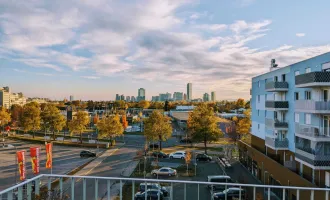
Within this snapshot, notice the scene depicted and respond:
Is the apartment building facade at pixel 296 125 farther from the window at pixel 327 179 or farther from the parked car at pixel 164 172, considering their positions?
the parked car at pixel 164 172

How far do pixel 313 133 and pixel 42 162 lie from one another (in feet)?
71.8

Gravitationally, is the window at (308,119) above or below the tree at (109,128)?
above

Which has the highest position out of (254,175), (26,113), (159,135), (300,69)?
(300,69)

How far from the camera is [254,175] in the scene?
21.7m

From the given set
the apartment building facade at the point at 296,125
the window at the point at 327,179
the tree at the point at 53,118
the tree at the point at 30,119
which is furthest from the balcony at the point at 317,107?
the tree at the point at 30,119

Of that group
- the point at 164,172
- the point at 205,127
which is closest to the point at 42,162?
the point at 164,172

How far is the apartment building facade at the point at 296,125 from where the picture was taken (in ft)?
42.8

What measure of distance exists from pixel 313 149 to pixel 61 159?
21694 mm

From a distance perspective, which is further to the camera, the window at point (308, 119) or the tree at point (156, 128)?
the tree at point (156, 128)

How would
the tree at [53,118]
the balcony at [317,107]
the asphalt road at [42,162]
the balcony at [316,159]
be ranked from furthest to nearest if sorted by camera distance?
1. the tree at [53,118]
2. the asphalt road at [42,162]
3. the balcony at [317,107]
4. the balcony at [316,159]

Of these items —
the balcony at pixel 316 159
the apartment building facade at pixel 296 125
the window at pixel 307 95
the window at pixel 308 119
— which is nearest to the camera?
the balcony at pixel 316 159

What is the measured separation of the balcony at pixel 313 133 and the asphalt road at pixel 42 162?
17144mm

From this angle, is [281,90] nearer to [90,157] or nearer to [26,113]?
[90,157]

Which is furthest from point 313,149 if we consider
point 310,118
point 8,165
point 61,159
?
point 8,165
